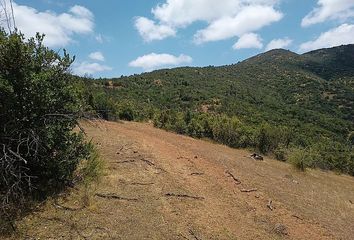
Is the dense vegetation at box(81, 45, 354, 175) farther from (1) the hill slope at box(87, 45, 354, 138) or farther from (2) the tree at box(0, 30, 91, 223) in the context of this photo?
(2) the tree at box(0, 30, 91, 223)

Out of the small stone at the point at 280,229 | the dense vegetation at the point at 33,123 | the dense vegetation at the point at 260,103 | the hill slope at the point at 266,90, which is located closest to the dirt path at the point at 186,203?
the small stone at the point at 280,229

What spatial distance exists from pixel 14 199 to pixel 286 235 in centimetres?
764

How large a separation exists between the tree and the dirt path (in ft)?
2.72

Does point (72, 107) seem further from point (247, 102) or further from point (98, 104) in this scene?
point (247, 102)

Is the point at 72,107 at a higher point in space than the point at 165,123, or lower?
higher

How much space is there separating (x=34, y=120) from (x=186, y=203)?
5.05 m

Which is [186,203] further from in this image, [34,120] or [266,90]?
[266,90]

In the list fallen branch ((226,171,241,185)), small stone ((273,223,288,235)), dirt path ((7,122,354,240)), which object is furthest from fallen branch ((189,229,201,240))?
fallen branch ((226,171,241,185))

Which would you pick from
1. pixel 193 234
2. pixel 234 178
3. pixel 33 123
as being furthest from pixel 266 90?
pixel 33 123

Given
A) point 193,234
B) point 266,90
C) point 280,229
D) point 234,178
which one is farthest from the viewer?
point 266,90

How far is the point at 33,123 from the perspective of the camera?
11.6 m

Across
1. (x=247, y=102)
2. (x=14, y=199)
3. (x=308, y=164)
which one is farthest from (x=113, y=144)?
(x=247, y=102)

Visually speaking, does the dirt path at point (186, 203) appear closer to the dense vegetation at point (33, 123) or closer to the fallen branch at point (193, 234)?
the fallen branch at point (193, 234)

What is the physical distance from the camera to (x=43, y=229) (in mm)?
10125
